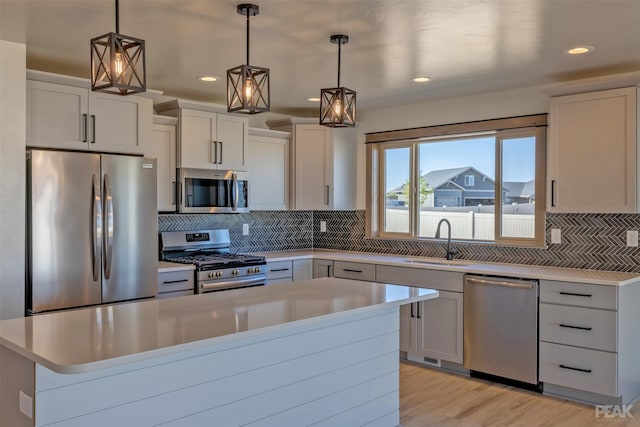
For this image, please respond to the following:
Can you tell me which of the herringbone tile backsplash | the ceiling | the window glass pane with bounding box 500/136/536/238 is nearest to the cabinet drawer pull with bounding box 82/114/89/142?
the ceiling

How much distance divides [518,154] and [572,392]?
6.31 ft

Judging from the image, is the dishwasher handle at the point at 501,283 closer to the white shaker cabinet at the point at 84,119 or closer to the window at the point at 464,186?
the window at the point at 464,186

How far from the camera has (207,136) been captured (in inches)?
183

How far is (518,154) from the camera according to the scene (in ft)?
14.9

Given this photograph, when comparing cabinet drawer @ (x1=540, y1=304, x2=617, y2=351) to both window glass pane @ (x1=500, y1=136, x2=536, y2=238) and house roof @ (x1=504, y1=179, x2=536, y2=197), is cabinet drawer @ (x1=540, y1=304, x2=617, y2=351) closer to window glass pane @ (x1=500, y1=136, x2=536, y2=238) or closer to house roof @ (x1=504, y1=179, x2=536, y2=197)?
window glass pane @ (x1=500, y1=136, x2=536, y2=238)

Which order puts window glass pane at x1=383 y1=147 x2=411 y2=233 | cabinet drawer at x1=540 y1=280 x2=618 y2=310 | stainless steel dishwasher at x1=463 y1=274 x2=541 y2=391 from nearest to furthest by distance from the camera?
cabinet drawer at x1=540 y1=280 x2=618 y2=310 → stainless steel dishwasher at x1=463 y1=274 x2=541 y2=391 → window glass pane at x1=383 y1=147 x2=411 y2=233

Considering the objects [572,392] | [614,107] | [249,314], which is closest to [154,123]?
[249,314]

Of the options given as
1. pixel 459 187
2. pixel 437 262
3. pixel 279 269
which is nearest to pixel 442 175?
pixel 459 187

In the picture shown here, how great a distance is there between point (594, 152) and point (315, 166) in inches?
100

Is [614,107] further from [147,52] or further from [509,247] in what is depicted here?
[147,52]

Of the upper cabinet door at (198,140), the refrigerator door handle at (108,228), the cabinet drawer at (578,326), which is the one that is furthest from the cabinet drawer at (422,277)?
the refrigerator door handle at (108,228)

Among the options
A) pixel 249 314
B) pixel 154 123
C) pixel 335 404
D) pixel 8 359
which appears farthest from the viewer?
pixel 154 123

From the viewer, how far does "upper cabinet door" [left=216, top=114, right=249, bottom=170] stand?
4754mm

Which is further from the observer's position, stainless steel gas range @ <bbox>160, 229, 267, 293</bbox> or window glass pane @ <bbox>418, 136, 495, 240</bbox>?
window glass pane @ <bbox>418, 136, 495, 240</bbox>
